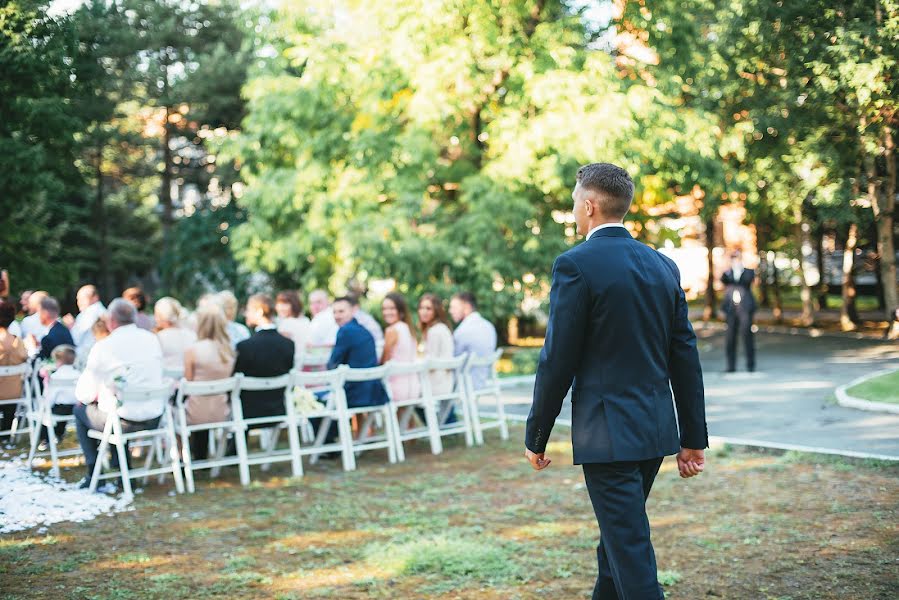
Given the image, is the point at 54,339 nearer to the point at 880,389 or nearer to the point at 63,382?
the point at 63,382

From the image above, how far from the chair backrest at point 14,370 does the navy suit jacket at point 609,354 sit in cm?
805

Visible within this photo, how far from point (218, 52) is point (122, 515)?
20111 mm

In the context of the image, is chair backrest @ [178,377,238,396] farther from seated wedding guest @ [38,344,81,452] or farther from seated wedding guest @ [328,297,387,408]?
seated wedding guest @ [328,297,387,408]

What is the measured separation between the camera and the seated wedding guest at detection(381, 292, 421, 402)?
10227mm

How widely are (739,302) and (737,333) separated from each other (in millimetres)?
602

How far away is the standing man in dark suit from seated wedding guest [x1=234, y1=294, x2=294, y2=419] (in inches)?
357

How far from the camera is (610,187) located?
12.6 feet

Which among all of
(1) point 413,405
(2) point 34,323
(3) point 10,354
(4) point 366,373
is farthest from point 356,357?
(2) point 34,323

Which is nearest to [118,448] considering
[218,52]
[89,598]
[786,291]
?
[89,598]

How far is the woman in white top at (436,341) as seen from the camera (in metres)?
10.5

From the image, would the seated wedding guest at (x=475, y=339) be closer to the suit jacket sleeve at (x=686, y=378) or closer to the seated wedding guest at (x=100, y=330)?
the seated wedding guest at (x=100, y=330)

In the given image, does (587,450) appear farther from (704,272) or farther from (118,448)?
(704,272)

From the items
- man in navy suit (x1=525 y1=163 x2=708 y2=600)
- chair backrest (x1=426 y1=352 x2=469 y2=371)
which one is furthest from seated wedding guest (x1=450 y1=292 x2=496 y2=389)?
man in navy suit (x1=525 y1=163 x2=708 y2=600)

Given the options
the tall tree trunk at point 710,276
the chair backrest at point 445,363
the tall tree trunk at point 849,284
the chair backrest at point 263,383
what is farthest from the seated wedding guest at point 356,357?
the tall tree trunk at point 710,276
